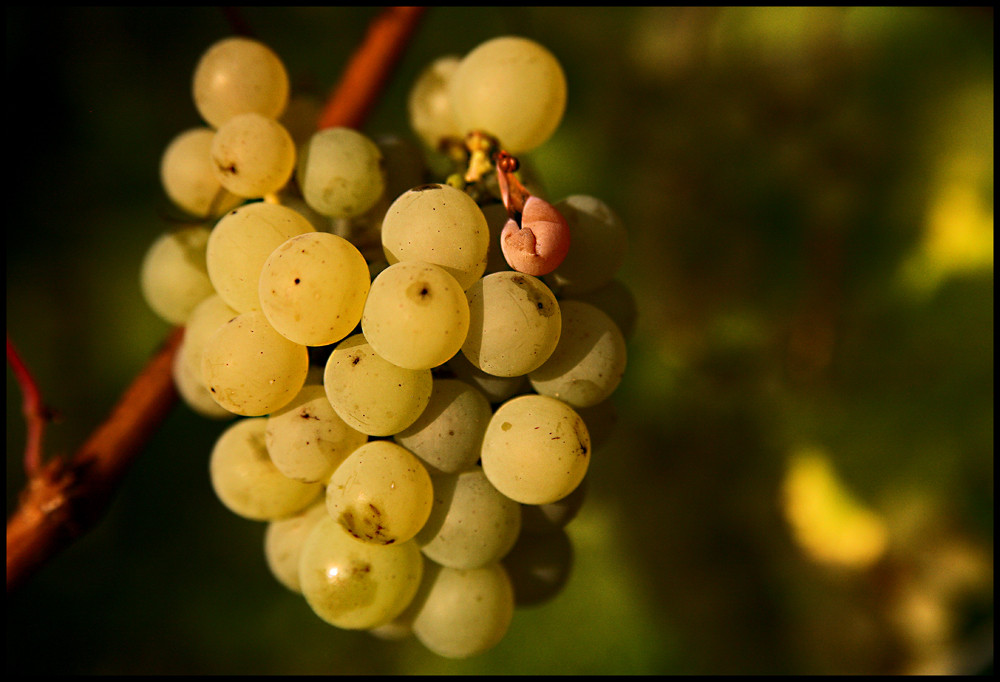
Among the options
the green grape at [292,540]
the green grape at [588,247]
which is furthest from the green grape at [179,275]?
the green grape at [588,247]

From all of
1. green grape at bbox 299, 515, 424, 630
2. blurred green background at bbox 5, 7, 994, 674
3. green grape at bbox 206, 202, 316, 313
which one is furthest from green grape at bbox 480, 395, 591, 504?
blurred green background at bbox 5, 7, 994, 674

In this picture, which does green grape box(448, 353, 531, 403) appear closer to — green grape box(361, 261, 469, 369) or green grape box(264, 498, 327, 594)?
green grape box(361, 261, 469, 369)

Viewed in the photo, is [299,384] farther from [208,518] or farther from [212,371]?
[208,518]

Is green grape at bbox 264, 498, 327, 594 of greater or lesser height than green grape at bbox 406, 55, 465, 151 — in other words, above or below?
below

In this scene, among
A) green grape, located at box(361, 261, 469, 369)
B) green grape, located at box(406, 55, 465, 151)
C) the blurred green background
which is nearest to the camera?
green grape, located at box(361, 261, 469, 369)

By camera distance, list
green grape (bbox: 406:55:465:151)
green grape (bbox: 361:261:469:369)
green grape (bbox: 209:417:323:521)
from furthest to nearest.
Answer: green grape (bbox: 406:55:465:151) → green grape (bbox: 209:417:323:521) → green grape (bbox: 361:261:469:369)

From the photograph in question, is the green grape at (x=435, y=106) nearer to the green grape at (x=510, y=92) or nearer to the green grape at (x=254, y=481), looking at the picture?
the green grape at (x=510, y=92)

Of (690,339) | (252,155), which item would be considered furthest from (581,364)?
(690,339)
